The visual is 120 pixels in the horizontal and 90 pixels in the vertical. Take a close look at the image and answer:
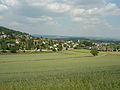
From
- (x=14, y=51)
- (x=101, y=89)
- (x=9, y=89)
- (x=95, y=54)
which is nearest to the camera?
(x=101, y=89)

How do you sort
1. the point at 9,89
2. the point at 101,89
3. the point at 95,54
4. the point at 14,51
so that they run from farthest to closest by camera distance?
1. the point at 14,51
2. the point at 95,54
3. the point at 9,89
4. the point at 101,89

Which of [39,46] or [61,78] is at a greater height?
[61,78]

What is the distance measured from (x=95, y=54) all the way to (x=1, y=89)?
6141 cm

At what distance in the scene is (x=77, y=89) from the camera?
10.6m

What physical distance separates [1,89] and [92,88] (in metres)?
5.65

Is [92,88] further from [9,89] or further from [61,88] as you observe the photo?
[9,89]

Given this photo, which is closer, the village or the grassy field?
the grassy field

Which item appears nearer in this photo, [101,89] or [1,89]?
[101,89]

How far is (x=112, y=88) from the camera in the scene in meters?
10.8

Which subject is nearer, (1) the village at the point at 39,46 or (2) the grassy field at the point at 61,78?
(2) the grassy field at the point at 61,78

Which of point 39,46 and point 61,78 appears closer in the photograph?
point 61,78

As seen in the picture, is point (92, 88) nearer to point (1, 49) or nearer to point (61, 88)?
point (61, 88)

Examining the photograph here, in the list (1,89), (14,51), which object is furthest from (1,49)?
(1,89)

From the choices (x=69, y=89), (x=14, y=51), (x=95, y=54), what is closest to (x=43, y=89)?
(x=69, y=89)
